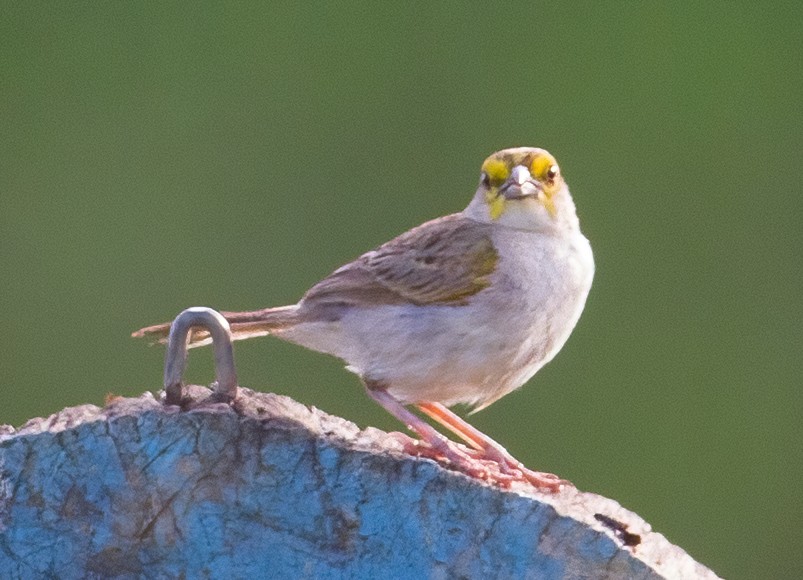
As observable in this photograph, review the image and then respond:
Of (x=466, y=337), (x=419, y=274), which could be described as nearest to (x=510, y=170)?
(x=419, y=274)

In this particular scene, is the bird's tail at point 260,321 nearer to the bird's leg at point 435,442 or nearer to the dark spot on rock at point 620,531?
the bird's leg at point 435,442

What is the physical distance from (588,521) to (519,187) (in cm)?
111

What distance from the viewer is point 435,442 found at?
225 centimetres

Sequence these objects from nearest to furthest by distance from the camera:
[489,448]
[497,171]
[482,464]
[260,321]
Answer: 1. [482,464]
2. [489,448]
3. [260,321]
4. [497,171]

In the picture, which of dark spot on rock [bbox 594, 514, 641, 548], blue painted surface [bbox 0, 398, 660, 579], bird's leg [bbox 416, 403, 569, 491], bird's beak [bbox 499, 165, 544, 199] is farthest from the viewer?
bird's beak [bbox 499, 165, 544, 199]

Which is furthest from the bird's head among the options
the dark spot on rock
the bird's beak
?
the dark spot on rock

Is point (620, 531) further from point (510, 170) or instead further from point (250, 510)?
point (510, 170)

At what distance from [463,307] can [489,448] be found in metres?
0.29

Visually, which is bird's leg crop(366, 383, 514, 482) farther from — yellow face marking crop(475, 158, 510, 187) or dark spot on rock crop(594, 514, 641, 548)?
yellow face marking crop(475, 158, 510, 187)

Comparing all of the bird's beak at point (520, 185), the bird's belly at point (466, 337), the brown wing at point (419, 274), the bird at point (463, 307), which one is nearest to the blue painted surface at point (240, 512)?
the bird at point (463, 307)

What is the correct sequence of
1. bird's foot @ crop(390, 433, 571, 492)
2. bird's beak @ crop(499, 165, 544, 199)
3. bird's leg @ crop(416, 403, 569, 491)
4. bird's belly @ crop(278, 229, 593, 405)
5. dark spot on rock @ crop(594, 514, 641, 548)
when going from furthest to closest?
bird's beak @ crop(499, 165, 544, 199) → bird's belly @ crop(278, 229, 593, 405) → bird's leg @ crop(416, 403, 569, 491) → bird's foot @ crop(390, 433, 571, 492) → dark spot on rock @ crop(594, 514, 641, 548)

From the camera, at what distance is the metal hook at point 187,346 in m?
1.74

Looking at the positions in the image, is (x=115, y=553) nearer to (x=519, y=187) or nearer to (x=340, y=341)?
(x=340, y=341)

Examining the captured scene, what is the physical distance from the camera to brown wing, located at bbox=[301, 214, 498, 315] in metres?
2.66
